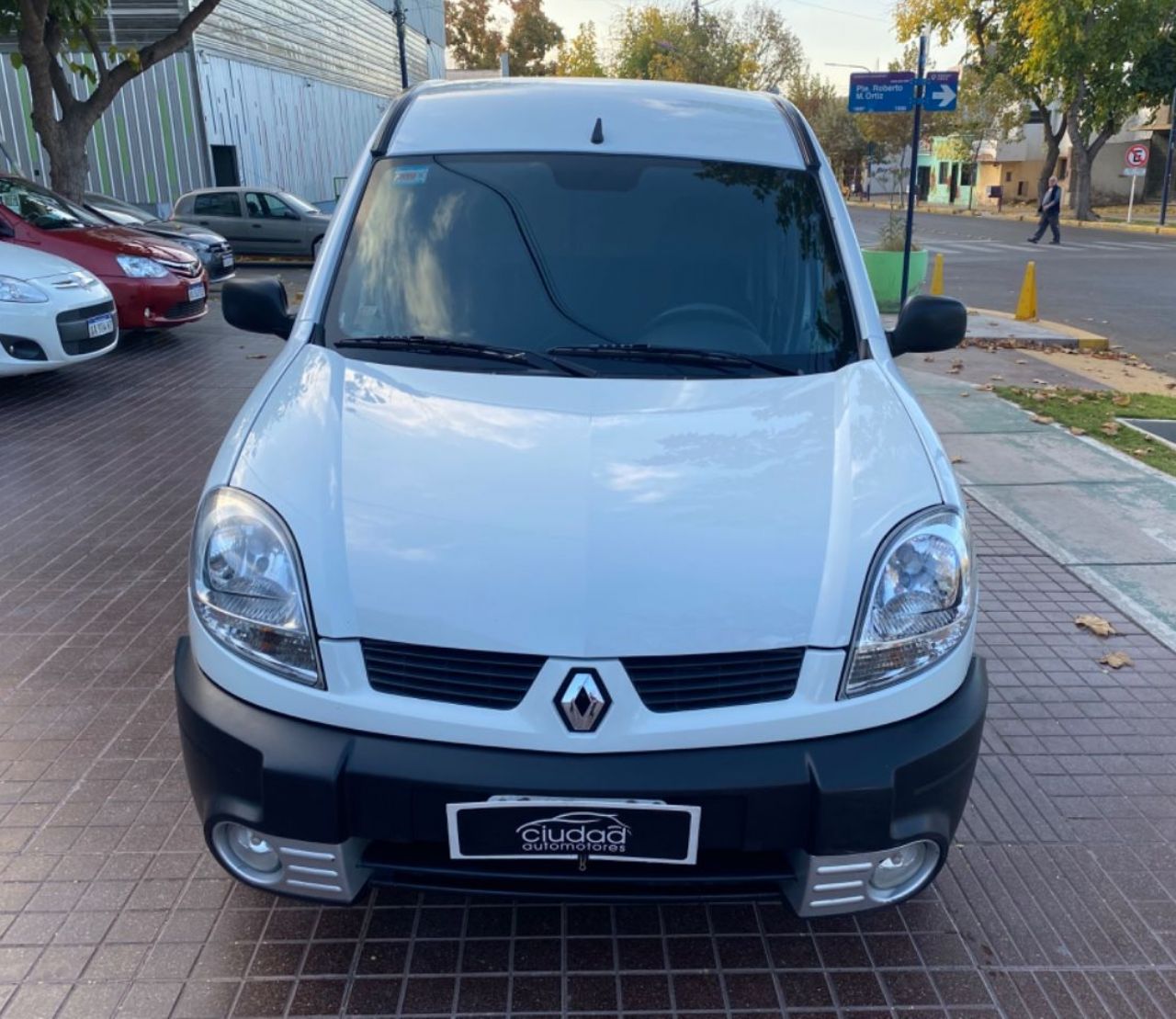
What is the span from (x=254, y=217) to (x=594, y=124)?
17630 mm

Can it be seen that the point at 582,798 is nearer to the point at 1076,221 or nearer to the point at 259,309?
the point at 259,309

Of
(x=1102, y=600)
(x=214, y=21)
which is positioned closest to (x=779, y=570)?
(x=1102, y=600)

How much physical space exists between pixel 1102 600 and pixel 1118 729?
4.18ft

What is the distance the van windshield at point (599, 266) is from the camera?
3.16 m

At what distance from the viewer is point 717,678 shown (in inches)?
86.7

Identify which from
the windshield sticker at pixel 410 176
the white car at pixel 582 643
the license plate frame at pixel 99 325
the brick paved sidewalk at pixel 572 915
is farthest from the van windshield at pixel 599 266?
the license plate frame at pixel 99 325

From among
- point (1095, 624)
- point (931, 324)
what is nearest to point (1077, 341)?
point (1095, 624)

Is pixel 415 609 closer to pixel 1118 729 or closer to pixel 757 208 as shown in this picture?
pixel 757 208

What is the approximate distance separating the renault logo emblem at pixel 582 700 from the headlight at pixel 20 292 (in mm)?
7760

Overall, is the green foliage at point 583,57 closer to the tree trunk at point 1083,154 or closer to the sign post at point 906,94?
the tree trunk at point 1083,154

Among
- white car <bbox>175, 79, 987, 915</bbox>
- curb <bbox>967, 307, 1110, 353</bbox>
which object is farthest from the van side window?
white car <bbox>175, 79, 987, 915</bbox>

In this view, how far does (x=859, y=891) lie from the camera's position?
7.52 feet

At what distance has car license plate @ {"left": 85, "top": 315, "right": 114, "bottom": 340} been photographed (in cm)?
872

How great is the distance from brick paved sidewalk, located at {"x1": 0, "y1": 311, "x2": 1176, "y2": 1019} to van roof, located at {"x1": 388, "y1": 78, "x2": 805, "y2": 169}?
221 centimetres
